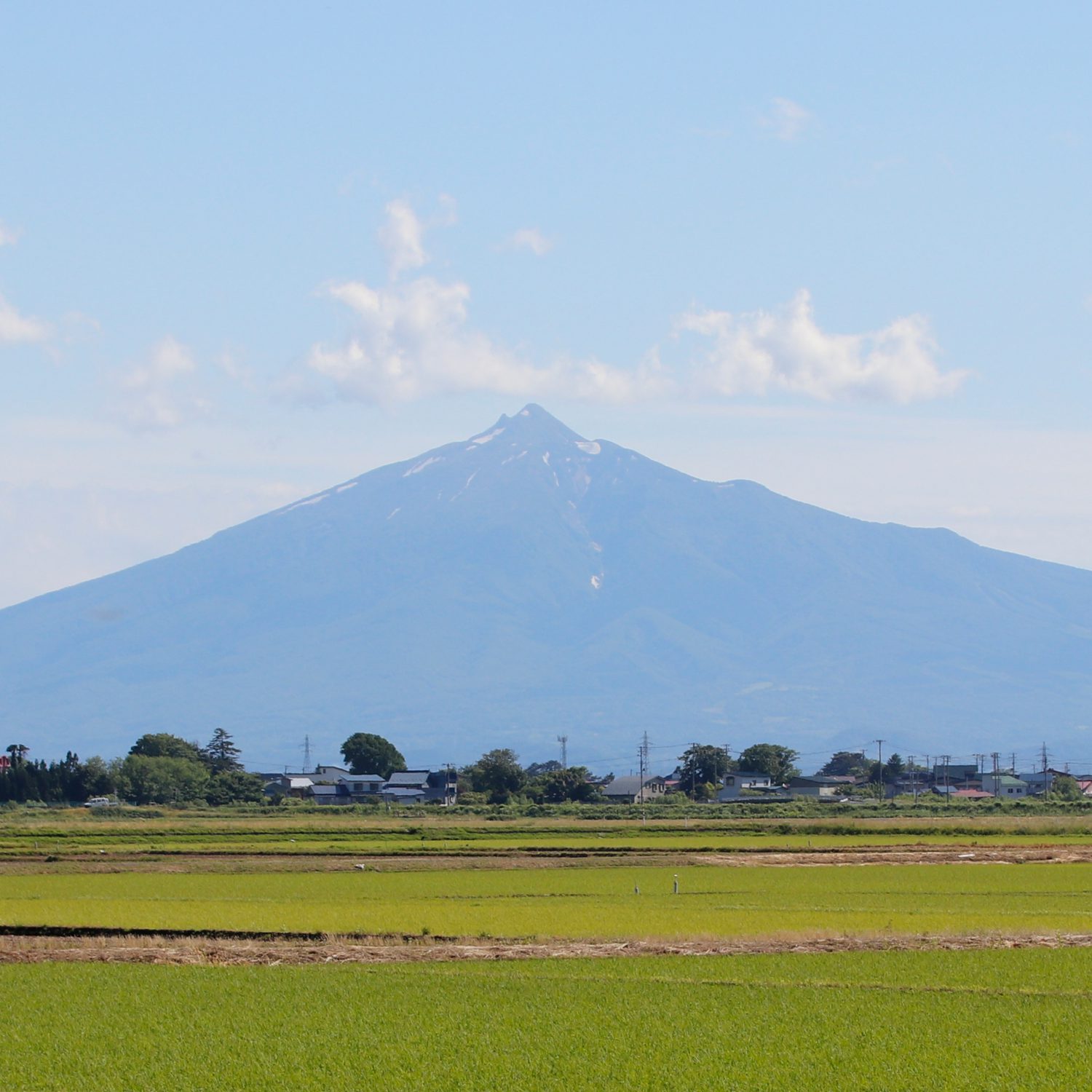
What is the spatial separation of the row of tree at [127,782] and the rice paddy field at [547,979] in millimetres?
73811

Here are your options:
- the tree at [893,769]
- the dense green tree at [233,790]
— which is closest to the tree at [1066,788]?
the tree at [893,769]

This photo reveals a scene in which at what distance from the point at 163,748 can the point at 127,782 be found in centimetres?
2337

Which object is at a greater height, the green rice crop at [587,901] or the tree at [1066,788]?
the green rice crop at [587,901]

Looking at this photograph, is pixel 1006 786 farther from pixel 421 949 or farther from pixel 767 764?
pixel 421 949

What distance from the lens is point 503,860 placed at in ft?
184

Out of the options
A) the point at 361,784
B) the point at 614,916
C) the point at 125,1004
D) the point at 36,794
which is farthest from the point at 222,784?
the point at 125,1004

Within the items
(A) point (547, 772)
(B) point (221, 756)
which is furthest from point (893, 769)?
(B) point (221, 756)

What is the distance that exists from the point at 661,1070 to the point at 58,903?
888 inches

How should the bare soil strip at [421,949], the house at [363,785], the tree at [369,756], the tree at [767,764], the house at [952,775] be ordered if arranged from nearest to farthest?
the bare soil strip at [421,949] < the house at [363,785] < the tree at [767,764] < the tree at [369,756] < the house at [952,775]

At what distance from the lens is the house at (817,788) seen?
490 ft

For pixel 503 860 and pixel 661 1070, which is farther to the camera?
pixel 503 860

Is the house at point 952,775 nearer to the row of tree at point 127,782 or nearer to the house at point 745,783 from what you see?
the house at point 745,783


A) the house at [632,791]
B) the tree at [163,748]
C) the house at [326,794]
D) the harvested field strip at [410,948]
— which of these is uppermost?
the tree at [163,748]

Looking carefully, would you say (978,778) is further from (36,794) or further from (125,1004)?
(125,1004)
